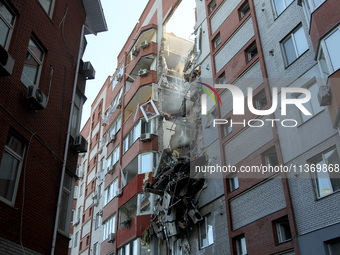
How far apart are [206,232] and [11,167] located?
35.0 ft

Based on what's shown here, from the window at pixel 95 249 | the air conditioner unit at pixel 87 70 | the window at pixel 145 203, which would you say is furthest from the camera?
the window at pixel 95 249

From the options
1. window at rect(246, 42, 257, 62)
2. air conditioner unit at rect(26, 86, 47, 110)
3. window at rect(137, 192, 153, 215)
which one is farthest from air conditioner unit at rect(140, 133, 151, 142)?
air conditioner unit at rect(26, 86, 47, 110)

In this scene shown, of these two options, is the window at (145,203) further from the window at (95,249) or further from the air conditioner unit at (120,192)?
the window at (95,249)

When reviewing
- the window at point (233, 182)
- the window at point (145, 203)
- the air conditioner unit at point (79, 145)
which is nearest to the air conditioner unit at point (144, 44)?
A: the window at point (145, 203)

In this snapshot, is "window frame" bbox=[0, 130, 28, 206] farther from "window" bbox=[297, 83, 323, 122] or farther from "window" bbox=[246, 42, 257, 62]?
"window" bbox=[246, 42, 257, 62]

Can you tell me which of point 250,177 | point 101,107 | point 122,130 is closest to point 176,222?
point 250,177

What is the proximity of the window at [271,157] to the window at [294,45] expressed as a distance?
3.74 m

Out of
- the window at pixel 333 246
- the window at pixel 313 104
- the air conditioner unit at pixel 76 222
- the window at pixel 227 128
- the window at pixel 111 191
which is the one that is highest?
the air conditioner unit at pixel 76 222

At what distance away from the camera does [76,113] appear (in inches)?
635

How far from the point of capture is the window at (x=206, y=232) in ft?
58.3

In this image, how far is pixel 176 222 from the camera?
19531mm

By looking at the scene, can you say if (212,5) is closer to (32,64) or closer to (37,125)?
(32,64)

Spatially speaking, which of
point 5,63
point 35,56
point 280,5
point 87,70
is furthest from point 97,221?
point 5,63

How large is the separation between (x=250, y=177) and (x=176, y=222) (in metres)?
5.46
